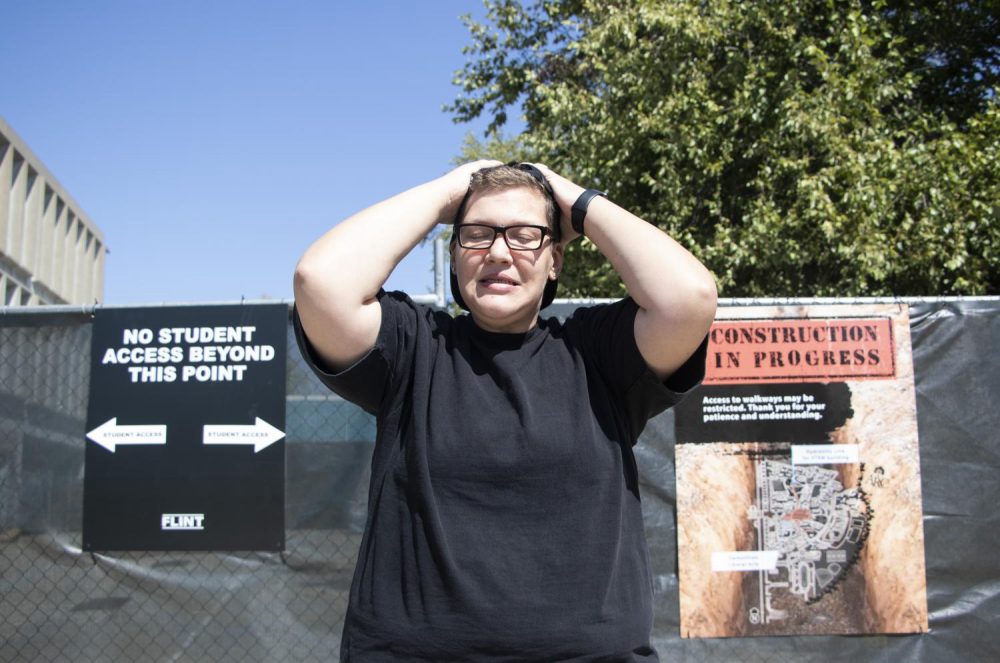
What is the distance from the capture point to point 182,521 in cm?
409

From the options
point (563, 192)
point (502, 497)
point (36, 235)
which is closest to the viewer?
point (502, 497)

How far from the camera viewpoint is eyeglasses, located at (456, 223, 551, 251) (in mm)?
1856

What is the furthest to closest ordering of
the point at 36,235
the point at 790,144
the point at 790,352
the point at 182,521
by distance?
the point at 36,235 < the point at 790,144 < the point at 790,352 < the point at 182,521

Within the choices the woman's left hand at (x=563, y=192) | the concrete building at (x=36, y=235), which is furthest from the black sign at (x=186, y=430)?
the concrete building at (x=36, y=235)

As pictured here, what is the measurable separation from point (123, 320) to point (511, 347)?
2.97m

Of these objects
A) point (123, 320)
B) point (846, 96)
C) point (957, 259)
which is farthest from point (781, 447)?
point (846, 96)

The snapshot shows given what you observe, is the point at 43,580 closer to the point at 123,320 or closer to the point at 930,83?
the point at 123,320

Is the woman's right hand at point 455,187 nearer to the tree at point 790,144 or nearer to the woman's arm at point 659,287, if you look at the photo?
the woman's arm at point 659,287

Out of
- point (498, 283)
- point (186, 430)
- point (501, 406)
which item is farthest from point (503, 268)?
point (186, 430)

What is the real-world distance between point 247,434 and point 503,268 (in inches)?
105

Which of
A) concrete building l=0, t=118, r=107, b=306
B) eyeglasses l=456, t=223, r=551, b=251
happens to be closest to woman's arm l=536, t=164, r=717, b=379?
eyeglasses l=456, t=223, r=551, b=251

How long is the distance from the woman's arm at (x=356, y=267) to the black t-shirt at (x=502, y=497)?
50 millimetres

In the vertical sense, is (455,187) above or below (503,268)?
above

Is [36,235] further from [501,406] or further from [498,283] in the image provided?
[501,406]
